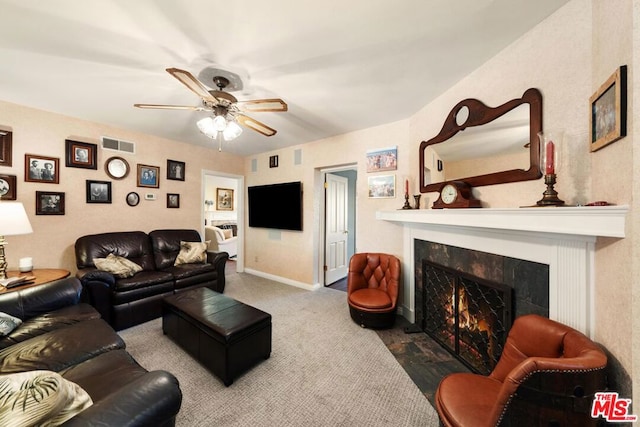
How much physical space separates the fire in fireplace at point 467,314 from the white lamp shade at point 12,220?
12.9 ft

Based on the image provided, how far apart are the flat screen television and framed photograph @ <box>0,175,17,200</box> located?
115 inches

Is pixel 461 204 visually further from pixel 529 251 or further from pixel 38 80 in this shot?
pixel 38 80

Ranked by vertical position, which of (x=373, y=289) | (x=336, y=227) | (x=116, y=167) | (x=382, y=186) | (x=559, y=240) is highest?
(x=116, y=167)

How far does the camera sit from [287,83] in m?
2.07

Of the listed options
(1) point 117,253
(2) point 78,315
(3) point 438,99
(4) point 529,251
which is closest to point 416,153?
(3) point 438,99

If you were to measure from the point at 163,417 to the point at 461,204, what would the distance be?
2198 mm

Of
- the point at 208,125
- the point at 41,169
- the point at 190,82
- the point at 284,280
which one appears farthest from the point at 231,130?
the point at 284,280

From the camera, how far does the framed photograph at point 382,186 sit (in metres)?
2.99

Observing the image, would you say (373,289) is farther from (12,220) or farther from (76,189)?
(76,189)

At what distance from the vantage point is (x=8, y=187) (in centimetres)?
249

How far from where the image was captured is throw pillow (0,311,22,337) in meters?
1.49

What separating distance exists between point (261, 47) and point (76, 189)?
3247 millimetres

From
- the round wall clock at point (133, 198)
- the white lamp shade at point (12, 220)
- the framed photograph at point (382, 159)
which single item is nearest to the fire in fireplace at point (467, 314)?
the framed photograph at point (382, 159)

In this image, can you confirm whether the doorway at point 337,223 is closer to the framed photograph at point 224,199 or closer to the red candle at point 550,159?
the red candle at point 550,159
